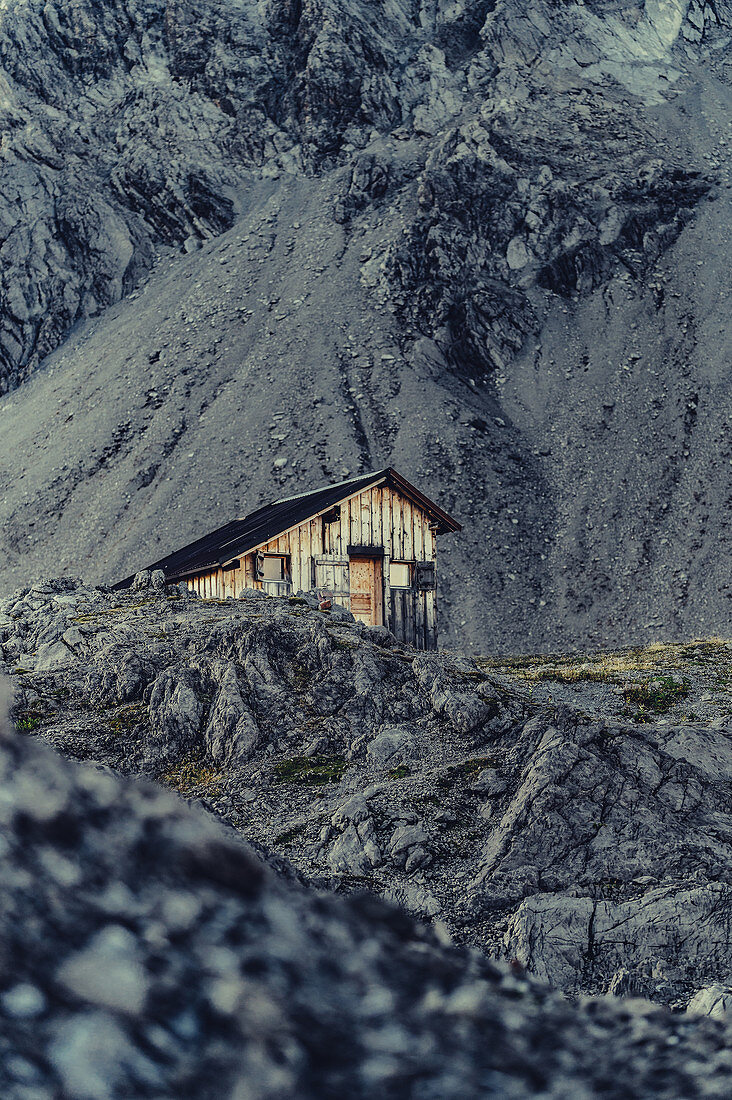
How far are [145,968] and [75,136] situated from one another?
104839 mm

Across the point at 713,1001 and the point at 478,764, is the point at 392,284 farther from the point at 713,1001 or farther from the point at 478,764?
the point at 713,1001

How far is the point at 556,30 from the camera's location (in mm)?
90125

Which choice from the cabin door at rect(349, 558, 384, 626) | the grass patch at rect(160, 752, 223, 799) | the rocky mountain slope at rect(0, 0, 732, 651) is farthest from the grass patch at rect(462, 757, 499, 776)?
the rocky mountain slope at rect(0, 0, 732, 651)

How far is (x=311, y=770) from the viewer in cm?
1320

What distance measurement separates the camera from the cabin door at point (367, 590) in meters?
30.2

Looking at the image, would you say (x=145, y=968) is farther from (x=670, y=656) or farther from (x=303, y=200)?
(x=303, y=200)

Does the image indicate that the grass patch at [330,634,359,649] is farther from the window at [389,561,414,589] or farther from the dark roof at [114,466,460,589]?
the window at [389,561,414,589]

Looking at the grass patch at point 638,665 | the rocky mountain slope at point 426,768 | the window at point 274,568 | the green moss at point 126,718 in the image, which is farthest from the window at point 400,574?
the green moss at point 126,718

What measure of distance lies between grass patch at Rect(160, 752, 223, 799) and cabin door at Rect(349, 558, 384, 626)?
16.2 metres

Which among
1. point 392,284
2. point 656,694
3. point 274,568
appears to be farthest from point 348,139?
point 656,694

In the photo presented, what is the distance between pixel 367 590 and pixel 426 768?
18162 mm

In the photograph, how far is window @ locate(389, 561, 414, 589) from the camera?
1226 inches

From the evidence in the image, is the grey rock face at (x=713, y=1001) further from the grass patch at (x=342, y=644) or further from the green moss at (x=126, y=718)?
the grass patch at (x=342, y=644)

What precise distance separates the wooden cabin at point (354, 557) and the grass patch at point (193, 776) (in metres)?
14.3
